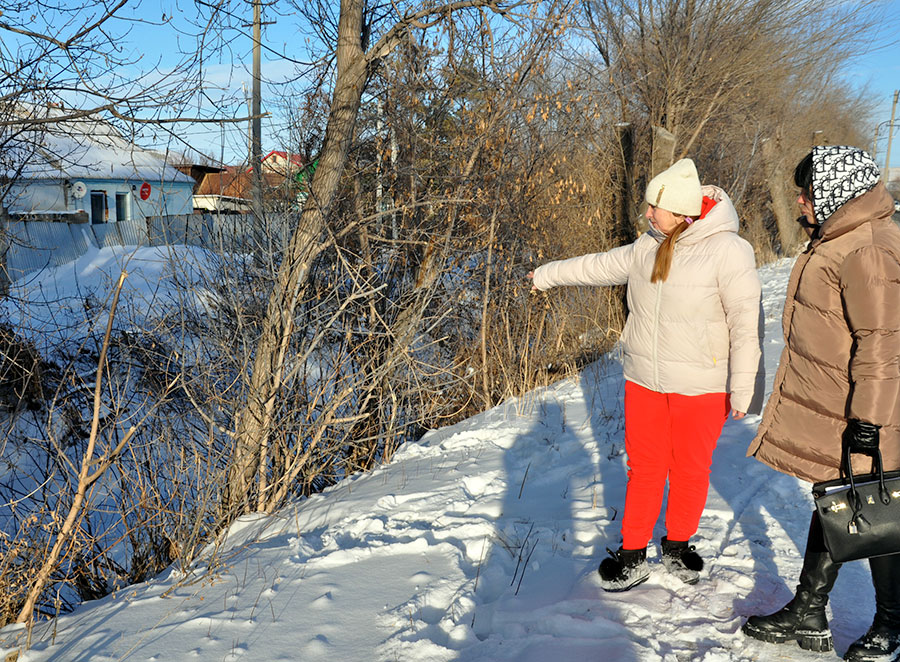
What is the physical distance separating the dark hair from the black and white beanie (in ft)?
0.07

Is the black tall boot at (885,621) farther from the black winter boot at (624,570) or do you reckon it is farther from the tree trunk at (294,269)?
the tree trunk at (294,269)

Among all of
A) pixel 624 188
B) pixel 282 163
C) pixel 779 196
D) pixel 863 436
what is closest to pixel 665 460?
pixel 863 436

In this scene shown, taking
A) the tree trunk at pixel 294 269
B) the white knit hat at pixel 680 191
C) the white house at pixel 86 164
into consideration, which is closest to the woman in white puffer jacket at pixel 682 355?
the white knit hat at pixel 680 191

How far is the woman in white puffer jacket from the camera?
303cm

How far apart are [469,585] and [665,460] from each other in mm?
1083

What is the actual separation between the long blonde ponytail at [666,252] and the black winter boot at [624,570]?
1.25 m

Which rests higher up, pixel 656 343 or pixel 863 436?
pixel 656 343

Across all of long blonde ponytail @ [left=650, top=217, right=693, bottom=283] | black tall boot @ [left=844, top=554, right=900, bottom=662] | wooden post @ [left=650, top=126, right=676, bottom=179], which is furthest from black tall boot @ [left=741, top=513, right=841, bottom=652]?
wooden post @ [left=650, top=126, right=676, bottom=179]

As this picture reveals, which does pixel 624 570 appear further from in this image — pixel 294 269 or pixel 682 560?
pixel 294 269

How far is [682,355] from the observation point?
10.2 feet

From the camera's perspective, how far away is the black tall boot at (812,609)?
2.70 meters

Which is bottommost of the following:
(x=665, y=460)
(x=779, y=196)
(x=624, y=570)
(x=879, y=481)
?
(x=624, y=570)

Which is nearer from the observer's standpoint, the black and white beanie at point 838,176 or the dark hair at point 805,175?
the black and white beanie at point 838,176

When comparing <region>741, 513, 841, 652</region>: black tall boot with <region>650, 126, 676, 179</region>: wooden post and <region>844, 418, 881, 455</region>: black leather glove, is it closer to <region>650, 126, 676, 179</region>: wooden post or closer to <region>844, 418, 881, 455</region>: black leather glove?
<region>844, 418, 881, 455</region>: black leather glove
